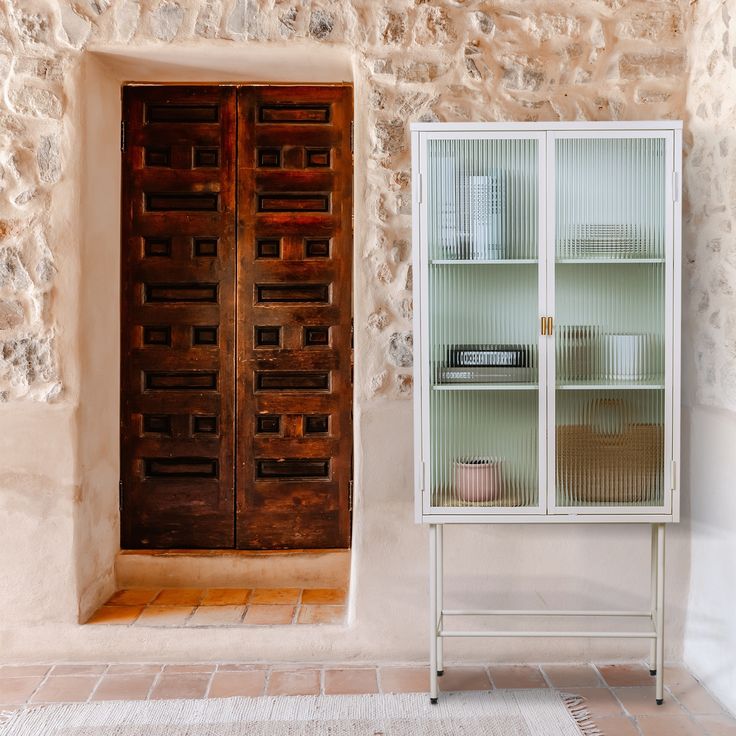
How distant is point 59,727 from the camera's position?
8.07ft

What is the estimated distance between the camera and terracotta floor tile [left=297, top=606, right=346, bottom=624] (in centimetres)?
299

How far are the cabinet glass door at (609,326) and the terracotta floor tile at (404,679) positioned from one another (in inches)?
34.1

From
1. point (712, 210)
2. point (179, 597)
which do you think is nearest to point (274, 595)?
point (179, 597)

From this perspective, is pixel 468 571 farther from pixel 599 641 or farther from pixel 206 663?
pixel 206 663

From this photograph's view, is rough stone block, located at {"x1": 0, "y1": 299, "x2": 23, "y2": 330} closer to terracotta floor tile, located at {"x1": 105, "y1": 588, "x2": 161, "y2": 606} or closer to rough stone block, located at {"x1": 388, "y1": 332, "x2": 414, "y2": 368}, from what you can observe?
terracotta floor tile, located at {"x1": 105, "y1": 588, "x2": 161, "y2": 606}

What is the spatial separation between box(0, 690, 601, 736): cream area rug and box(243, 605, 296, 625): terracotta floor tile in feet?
1.26

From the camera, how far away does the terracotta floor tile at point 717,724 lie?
2432 millimetres

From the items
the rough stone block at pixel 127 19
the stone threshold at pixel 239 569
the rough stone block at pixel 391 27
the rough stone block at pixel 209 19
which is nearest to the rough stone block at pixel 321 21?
the rough stone block at pixel 391 27

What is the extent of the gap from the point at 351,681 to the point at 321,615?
34cm

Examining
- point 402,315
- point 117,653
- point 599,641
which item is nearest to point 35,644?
point 117,653

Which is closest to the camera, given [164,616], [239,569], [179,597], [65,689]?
[65,689]

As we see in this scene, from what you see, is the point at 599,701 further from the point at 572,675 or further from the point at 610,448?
the point at 610,448

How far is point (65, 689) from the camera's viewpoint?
2.72 meters

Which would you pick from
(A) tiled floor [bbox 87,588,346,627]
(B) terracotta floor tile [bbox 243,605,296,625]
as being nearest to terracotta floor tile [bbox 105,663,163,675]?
(A) tiled floor [bbox 87,588,346,627]
